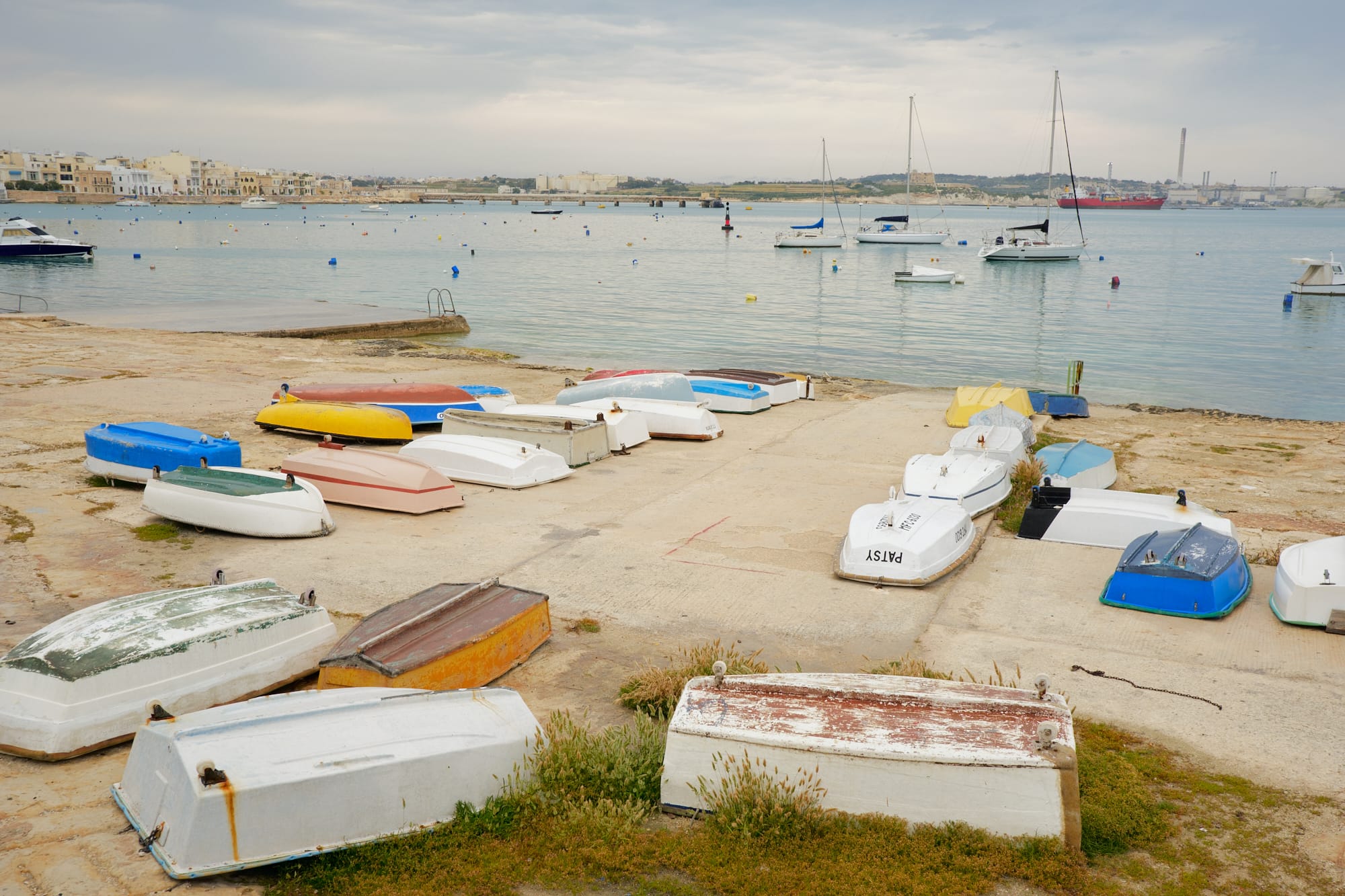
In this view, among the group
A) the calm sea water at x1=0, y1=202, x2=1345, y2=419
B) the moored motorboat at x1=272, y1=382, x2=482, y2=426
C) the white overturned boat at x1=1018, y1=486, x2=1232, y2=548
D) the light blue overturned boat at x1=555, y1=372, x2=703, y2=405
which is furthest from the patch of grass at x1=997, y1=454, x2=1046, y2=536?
the calm sea water at x1=0, y1=202, x2=1345, y2=419

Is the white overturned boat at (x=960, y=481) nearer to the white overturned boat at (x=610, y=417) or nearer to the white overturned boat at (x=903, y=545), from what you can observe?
the white overturned boat at (x=903, y=545)

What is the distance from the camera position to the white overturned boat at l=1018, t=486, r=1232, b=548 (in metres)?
9.62

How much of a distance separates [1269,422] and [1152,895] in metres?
18.3

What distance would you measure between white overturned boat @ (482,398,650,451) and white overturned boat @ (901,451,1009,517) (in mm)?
4292

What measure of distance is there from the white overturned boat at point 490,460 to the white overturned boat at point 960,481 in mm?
4370

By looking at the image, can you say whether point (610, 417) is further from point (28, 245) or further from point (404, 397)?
point (28, 245)

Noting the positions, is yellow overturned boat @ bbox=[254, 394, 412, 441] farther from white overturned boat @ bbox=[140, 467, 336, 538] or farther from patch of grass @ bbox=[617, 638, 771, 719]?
patch of grass @ bbox=[617, 638, 771, 719]

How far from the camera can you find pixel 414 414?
14461mm

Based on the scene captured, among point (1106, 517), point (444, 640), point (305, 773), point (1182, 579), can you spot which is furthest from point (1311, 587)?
point (305, 773)

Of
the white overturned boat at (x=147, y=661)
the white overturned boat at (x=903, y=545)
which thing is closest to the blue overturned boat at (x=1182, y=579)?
the white overturned boat at (x=903, y=545)

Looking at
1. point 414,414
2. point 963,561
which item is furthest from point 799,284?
point 963,561

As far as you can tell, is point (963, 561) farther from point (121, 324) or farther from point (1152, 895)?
point (121, 324)

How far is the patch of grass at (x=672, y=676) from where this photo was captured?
241 inches

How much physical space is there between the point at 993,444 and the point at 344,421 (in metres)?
8.91
